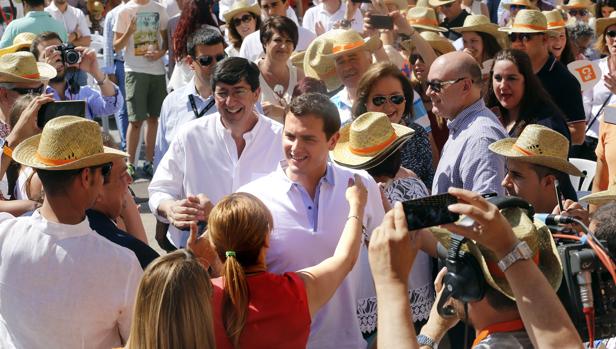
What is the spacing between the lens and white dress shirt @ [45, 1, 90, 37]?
11297 millimetres

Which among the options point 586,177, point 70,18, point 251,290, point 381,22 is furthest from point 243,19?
point 251,290

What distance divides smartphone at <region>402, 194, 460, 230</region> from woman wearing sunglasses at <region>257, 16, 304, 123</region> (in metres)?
4.30

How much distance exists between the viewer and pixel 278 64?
720cm

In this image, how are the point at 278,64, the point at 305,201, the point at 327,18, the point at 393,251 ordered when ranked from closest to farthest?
the point at 393,251 → the point at 305,201 → the point at 278,64 → the point at 327,18

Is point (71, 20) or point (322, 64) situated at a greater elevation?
point (322, 64)

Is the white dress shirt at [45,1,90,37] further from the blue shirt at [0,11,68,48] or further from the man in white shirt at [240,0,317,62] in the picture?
the man in white shirt at [240,0,317,62]

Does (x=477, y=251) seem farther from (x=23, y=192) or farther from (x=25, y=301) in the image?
(x=23, y=192)

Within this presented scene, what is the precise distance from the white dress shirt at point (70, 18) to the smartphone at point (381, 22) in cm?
479

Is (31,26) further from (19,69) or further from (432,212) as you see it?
(432,212)

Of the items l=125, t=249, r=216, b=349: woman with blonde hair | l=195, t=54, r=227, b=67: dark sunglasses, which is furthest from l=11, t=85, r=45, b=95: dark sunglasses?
l=125, t=249, r=216, b=349: woman with blonde hair

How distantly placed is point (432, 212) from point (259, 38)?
6.05 metres

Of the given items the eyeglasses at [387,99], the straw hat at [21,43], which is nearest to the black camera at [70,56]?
the straw hat at [21,43]

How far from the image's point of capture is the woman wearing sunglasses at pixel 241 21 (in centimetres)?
934

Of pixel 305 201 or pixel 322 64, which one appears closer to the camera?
pixel 305 201
